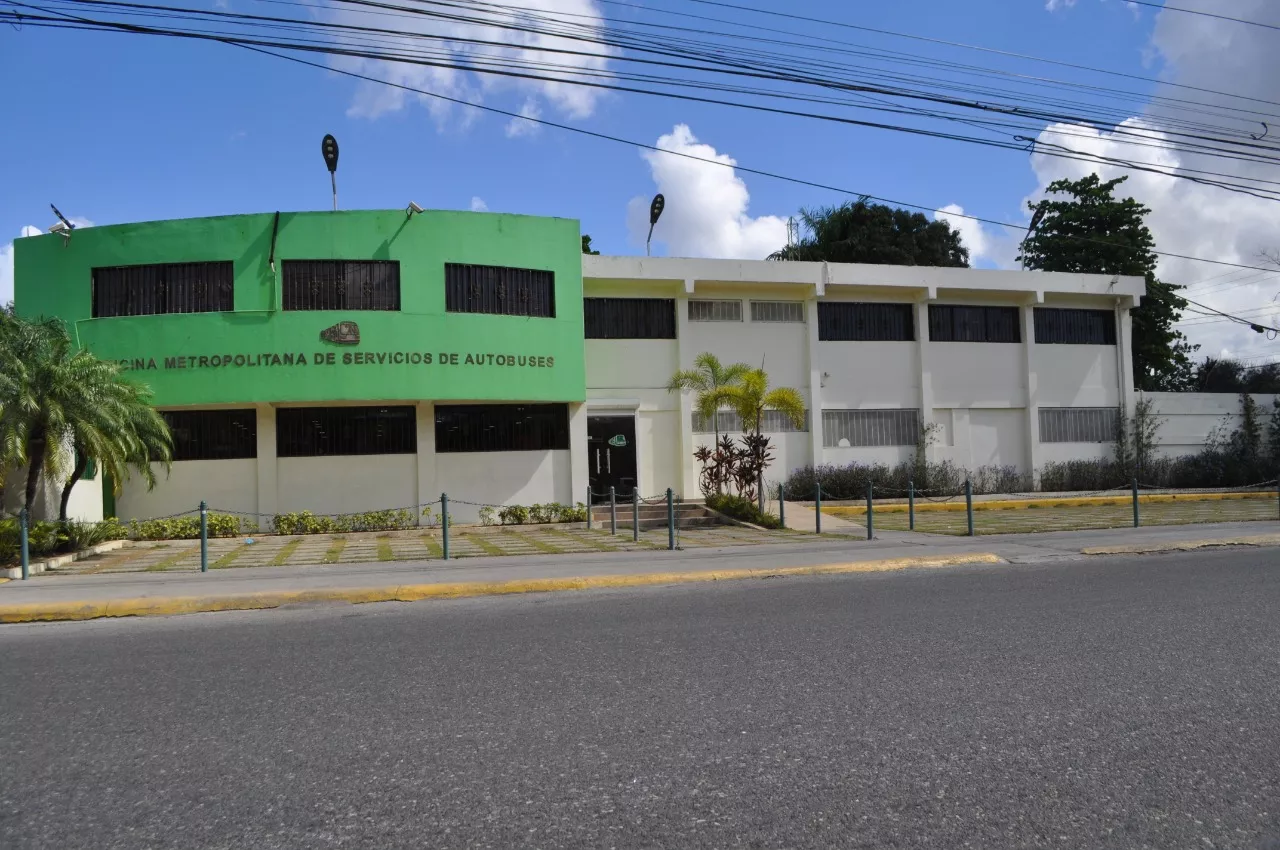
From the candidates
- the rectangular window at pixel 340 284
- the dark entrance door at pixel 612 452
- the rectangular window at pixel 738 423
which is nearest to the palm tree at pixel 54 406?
the rectangular window at pixel 340 284

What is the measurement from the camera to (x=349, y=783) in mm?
3977

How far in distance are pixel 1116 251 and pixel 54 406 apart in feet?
122

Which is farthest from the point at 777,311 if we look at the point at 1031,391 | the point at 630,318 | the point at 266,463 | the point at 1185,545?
the point at 266,463

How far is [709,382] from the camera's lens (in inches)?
923

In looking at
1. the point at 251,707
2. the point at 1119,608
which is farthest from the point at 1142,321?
the point at 251,707

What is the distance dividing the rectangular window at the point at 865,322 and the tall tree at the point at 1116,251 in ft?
43.5

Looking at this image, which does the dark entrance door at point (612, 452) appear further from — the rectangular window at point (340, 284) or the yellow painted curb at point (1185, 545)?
the yellow painted curb at point (1185, 545)

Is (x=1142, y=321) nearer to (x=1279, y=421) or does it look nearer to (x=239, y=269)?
(x=1279, y=421)

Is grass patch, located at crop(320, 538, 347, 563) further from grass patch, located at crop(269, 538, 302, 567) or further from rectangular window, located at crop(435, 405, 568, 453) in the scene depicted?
rectangular window, located at crop(435, 405, 568, 453)

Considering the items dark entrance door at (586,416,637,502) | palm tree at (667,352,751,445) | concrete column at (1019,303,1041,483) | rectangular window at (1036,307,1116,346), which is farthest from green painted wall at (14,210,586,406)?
rectangular window at (1036,307,1116,346)

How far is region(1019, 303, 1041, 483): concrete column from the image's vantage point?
Result: 89.1 feet

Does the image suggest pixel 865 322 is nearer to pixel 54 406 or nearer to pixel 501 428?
pixel 501 428

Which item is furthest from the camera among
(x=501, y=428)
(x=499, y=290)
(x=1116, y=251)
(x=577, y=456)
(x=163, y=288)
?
(x=1116, y=251)

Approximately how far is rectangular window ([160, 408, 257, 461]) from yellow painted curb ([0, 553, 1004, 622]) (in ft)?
35.4
